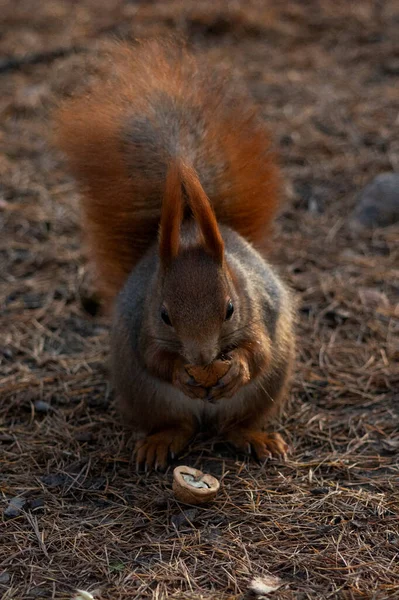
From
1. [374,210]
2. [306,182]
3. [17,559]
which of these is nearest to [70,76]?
[306,182]

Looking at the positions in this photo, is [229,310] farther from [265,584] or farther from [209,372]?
[265,584]

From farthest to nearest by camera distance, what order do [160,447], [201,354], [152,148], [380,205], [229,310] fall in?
[380,205], [152,148], [160,447], [229,310], [201,354]

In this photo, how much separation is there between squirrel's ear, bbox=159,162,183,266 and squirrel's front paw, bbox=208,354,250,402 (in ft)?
1.02

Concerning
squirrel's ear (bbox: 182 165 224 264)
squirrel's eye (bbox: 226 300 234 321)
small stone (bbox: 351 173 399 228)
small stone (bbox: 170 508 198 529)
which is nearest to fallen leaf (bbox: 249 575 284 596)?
small stone (bbox: 170 508 198 529)

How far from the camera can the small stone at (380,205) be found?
3.66 m

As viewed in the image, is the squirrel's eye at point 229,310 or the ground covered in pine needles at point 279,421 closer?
the ground covered in pine needles at point 279,421

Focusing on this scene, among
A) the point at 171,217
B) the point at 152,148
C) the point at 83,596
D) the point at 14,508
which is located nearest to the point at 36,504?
the point at 14,508

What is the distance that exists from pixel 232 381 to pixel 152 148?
2.39 feet

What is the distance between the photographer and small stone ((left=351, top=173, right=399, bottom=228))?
12.0ft

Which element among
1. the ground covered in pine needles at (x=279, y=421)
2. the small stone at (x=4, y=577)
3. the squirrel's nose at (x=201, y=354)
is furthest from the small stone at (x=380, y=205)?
the small stone at (x=4, y=577)

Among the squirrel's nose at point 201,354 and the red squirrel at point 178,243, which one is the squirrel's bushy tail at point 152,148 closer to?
the red squirrel at point 178,243

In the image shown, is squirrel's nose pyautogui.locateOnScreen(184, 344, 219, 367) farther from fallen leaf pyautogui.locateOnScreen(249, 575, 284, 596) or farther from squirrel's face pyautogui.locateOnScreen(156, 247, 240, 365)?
fallen leaf pyautogui.locateOnScreen(249, 575, 284, 596)

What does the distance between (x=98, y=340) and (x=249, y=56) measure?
2.91m

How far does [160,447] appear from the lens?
2453 millimetres
